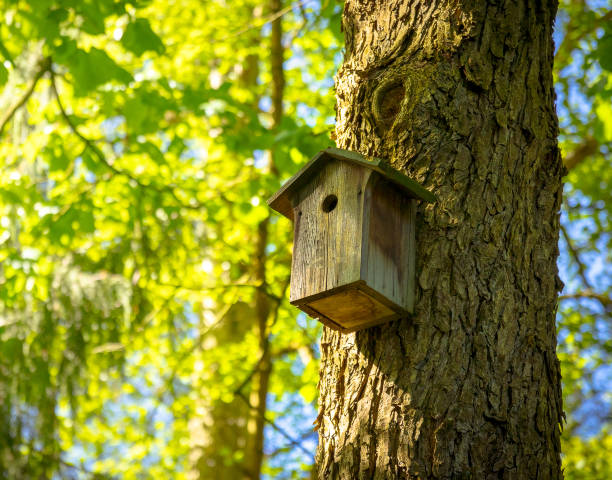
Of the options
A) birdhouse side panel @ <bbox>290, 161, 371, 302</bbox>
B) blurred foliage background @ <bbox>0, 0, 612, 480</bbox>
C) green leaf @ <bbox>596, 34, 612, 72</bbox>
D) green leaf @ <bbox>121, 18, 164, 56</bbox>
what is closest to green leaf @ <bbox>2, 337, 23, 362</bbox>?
blurred foliage background @ <bbox>0, 0, 612, 480</bbox>

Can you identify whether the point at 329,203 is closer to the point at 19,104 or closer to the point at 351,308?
the point at 351,308

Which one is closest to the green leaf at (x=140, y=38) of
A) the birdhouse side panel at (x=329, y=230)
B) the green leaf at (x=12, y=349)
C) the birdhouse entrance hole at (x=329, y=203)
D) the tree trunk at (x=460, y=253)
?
the tree trunk at (x=460, y=253)

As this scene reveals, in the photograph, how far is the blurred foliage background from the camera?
→ 15.4 ft

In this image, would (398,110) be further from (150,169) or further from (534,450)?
(150,169)

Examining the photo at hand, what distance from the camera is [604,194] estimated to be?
7.40 metres

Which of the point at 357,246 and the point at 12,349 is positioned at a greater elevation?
the point at 12,349

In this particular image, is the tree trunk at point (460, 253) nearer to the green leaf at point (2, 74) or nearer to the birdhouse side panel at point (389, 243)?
the birdhouse side panel at point (389, 243)

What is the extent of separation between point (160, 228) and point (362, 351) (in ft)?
13.4

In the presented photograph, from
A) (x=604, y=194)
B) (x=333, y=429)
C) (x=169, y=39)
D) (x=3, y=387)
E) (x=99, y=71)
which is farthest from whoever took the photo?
(x=169, y=39)

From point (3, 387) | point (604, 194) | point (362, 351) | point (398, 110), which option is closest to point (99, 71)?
point (398, 110)

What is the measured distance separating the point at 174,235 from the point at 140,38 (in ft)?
7.97

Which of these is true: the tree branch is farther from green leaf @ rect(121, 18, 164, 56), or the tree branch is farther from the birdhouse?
the birdhouse

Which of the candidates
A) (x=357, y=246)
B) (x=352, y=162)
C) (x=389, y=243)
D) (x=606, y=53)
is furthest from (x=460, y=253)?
(x=606, y=53)

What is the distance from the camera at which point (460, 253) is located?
221 centimetres
